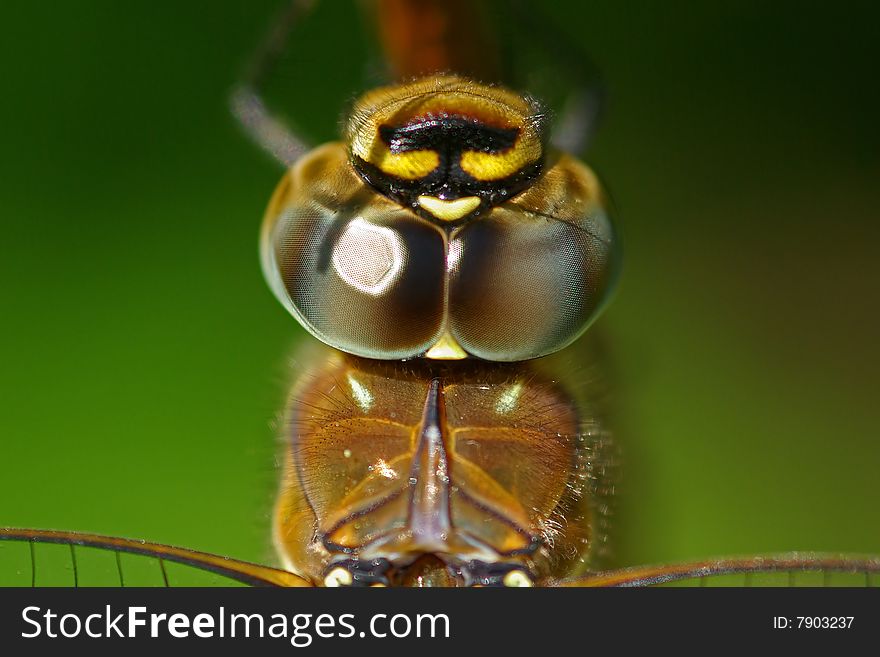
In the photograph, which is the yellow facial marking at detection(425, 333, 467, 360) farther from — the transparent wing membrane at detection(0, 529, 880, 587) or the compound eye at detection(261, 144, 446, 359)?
the transparent wing membrane at detection(0, 529, 880, 587)

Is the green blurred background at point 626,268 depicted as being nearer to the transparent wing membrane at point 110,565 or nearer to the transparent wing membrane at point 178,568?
the transparent wing membrane at point 178,568

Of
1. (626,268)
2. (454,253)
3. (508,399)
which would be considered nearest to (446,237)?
(454,253)

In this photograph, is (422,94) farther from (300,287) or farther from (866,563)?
(866,563)

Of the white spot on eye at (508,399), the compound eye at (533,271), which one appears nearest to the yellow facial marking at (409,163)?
the compound eye at (533,271)

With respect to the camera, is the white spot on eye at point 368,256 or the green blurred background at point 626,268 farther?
the green blurred background at point 626,268

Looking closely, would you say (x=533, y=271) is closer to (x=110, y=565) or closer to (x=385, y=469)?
(x=385, y=469)
